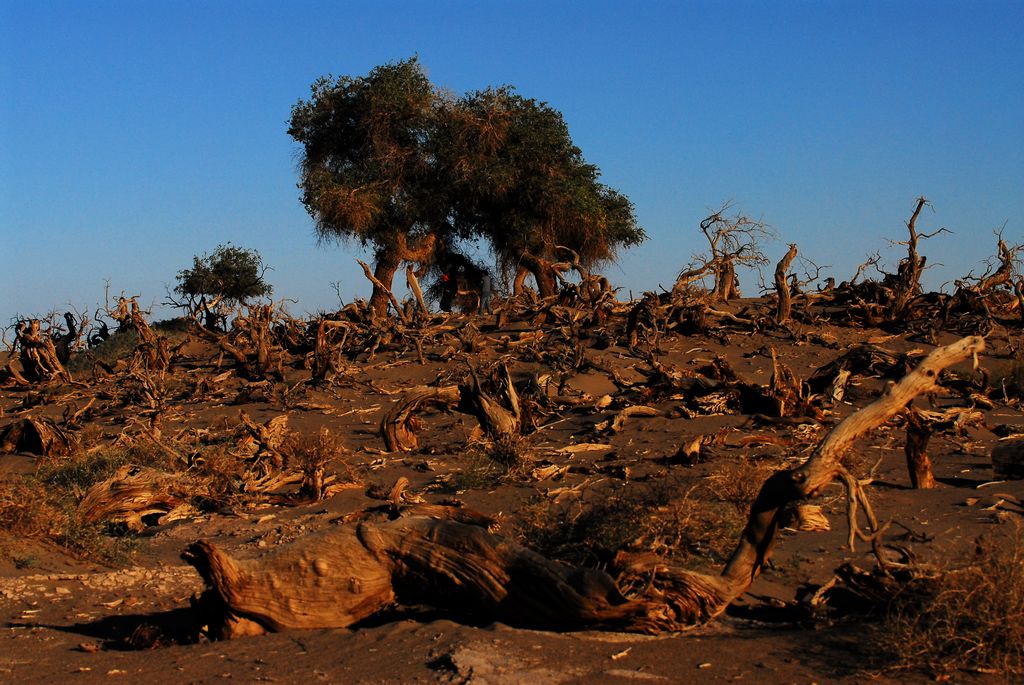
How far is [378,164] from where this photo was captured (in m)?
22.8

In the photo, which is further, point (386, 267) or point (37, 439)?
point (386, 267)

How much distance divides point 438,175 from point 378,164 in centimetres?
128

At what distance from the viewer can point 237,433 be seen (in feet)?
42.6

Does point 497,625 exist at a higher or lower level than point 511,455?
lower

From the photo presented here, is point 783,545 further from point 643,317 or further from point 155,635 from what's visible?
point 643,317

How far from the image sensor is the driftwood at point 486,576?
5.41 metres

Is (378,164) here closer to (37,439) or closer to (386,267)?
(386,267)

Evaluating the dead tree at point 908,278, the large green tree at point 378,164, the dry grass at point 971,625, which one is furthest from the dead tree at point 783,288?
the dry grass at point 971,625

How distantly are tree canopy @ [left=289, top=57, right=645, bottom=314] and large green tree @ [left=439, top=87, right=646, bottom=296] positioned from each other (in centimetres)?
2

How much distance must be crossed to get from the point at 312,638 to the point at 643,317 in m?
11.1

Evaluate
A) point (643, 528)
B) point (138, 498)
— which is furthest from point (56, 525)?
point (643, 528)

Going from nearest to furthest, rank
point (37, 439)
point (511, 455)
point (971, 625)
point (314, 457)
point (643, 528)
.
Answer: point (971, 625) < point (643, 528) < point (511, 455) < point (314, 457) < point (37, 439)

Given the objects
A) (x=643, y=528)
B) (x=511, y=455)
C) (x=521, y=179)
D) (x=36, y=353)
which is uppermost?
(x=521, y=179)

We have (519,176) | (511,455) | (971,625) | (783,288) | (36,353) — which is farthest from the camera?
(519,176)
